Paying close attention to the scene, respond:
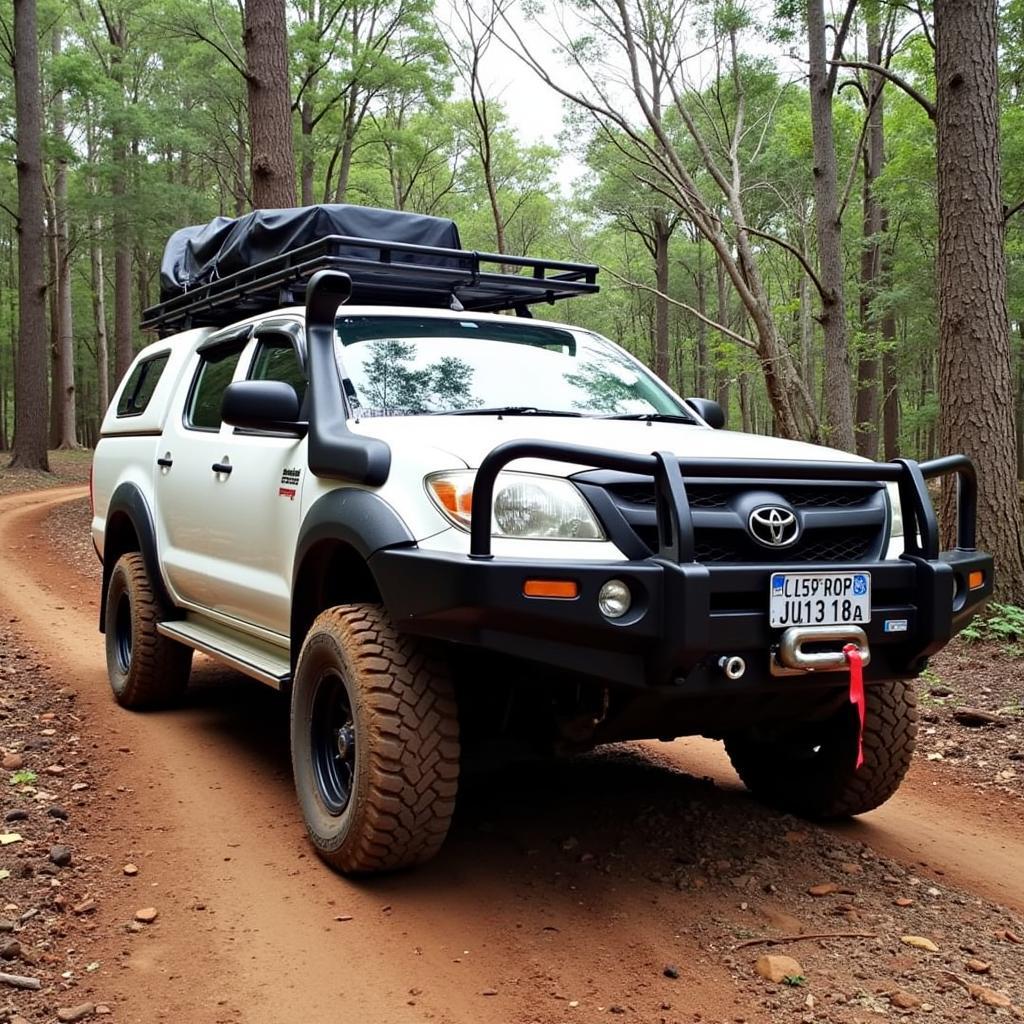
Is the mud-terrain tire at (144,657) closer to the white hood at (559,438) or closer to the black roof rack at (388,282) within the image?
the black roof rack at (388,282)

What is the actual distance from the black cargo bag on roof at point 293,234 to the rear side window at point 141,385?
1.65 ft

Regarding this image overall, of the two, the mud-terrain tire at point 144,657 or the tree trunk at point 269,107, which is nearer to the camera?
the mud-terrain tire at point 144,657

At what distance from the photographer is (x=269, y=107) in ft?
37.1

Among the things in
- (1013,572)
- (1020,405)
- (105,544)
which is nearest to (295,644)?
(105,544)

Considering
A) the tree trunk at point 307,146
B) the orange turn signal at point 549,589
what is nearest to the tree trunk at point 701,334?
the tree trunk at point 307,146

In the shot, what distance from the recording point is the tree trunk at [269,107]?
36.8ft

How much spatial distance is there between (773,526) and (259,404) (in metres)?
1.94

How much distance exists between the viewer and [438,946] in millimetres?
3006

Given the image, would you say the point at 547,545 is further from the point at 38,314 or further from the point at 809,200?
the point at 809,200

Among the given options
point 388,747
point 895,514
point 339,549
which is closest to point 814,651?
point 895,514

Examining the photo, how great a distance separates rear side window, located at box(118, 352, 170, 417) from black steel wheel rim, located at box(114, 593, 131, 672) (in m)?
1.17

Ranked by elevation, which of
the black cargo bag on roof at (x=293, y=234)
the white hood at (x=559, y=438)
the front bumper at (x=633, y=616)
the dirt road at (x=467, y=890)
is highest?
the black cargo bag on roof at (x=293, y=234)

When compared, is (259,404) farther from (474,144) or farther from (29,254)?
(474,144)

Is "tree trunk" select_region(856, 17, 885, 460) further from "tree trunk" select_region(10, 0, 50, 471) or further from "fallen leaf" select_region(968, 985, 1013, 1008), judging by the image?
"fallen leaf" select_region(968, 985, 1013, 1008)
